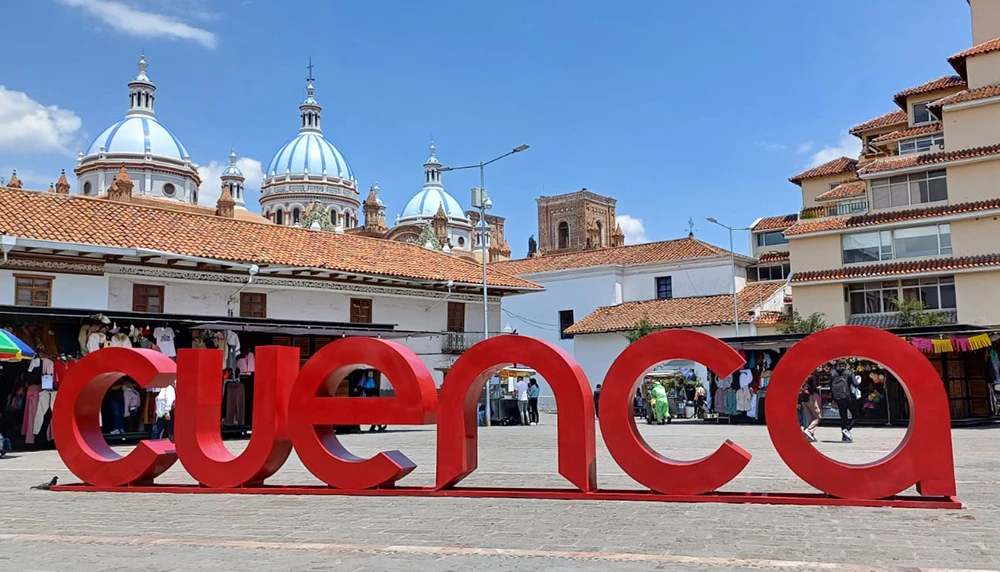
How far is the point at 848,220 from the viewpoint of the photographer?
130 feet

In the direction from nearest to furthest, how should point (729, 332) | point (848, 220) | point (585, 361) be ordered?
point (848, 220) → point (729, 332) → point (585, 361)

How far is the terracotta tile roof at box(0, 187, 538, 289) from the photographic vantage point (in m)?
23.2

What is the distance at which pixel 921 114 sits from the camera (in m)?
47.7

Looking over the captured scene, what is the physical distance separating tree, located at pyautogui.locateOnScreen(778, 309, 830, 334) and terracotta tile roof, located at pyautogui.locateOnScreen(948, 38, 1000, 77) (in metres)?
13.6

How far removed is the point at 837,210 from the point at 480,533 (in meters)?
42.9

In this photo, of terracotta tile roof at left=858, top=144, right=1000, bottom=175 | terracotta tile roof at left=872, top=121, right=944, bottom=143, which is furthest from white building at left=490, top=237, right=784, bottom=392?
terracotta tile roof at left=872, top=121, right=944, bottom=143

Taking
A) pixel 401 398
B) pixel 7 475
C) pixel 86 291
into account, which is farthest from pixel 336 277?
pixel 401 398

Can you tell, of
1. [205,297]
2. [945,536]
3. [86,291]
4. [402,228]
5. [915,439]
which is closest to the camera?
[945,536]

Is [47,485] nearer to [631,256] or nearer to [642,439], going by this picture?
[642,439]

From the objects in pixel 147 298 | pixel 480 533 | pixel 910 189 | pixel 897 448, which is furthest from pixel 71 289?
pixel 910 189

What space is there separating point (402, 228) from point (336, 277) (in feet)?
221

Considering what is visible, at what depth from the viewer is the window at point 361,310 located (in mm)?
29594

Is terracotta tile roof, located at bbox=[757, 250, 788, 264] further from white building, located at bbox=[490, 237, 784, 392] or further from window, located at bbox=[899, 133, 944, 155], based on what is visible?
window, located at bbox=[899, 133, 944, 155]

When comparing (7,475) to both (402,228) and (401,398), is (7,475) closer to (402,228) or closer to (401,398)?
(401,398)
